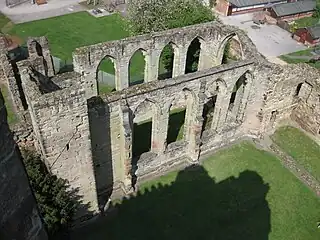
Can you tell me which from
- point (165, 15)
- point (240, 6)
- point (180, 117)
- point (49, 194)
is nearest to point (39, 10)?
point (165, 15)

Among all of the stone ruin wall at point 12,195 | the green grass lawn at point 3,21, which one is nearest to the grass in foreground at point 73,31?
the green grass lawn at point 3,21

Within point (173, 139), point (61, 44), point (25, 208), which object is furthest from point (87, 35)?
point (25, 208)

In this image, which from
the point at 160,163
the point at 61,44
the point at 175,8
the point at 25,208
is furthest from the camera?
the point at 61,44

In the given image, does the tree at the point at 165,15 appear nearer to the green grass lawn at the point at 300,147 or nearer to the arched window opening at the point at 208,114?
the arched window opening at the point at 208,114

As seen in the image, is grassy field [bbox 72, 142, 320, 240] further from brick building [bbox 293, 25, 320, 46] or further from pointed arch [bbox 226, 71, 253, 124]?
brick building [bbox 293, 25, 320, 46]

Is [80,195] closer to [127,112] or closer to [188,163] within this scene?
[127,112]

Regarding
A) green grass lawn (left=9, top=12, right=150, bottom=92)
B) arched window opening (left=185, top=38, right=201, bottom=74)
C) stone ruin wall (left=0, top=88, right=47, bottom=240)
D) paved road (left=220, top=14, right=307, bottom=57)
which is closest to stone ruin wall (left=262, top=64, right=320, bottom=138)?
arched window opening (left=185, top=38, right=201, bottom=74)
